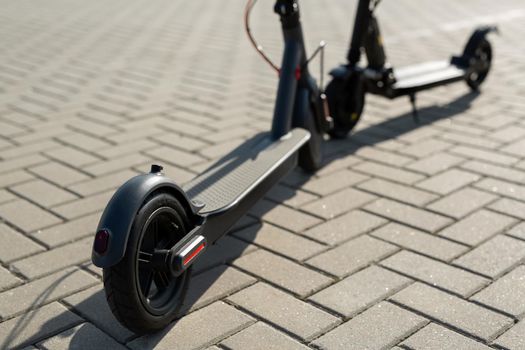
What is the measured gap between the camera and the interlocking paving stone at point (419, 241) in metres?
3.06

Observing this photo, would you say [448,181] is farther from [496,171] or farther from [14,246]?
[14,246]

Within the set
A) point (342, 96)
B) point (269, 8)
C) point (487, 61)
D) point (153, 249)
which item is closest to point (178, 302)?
point (153, 249)

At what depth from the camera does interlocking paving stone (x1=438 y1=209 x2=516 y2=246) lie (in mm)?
3195

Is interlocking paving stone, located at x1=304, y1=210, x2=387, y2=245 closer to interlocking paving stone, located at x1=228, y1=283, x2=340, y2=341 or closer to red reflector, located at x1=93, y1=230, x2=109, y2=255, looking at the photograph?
interlocking paving stone, located at x1=228, y1=283, x2=340, y2=341

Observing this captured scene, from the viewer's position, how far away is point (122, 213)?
2.26 m

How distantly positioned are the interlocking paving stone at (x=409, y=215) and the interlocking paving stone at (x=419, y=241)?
70 millimetres

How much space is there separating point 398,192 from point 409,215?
30 centimetres

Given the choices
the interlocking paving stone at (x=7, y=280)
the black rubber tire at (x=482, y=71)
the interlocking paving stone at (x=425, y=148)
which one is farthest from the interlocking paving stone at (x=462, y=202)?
the black rubber tire at (x=482, y=71)

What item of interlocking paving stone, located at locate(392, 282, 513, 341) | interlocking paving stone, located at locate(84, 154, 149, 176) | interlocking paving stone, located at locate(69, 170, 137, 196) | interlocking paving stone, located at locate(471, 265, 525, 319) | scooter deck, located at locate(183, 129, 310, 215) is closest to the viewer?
interlocking paving stone, located at locate(392, 282, 513, 341)

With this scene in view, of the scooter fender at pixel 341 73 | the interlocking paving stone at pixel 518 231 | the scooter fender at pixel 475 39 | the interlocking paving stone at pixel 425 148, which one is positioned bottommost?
the interlocking paving stone at pixel 518 231

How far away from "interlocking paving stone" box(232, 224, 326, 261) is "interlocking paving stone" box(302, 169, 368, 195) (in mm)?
519

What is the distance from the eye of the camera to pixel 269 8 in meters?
10.3

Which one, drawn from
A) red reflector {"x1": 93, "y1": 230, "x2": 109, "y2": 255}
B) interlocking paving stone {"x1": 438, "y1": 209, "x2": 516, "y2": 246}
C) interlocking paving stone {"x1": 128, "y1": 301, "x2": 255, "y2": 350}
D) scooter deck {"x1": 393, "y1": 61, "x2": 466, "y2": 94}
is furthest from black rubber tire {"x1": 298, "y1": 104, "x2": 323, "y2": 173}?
red reflector {"x1": 93, "y1": 230, "x2": 109, "y2": 255}

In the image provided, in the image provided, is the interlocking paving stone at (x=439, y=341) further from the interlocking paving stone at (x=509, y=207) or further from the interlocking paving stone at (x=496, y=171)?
the interlocking paving stone at (x=496, y=171)
